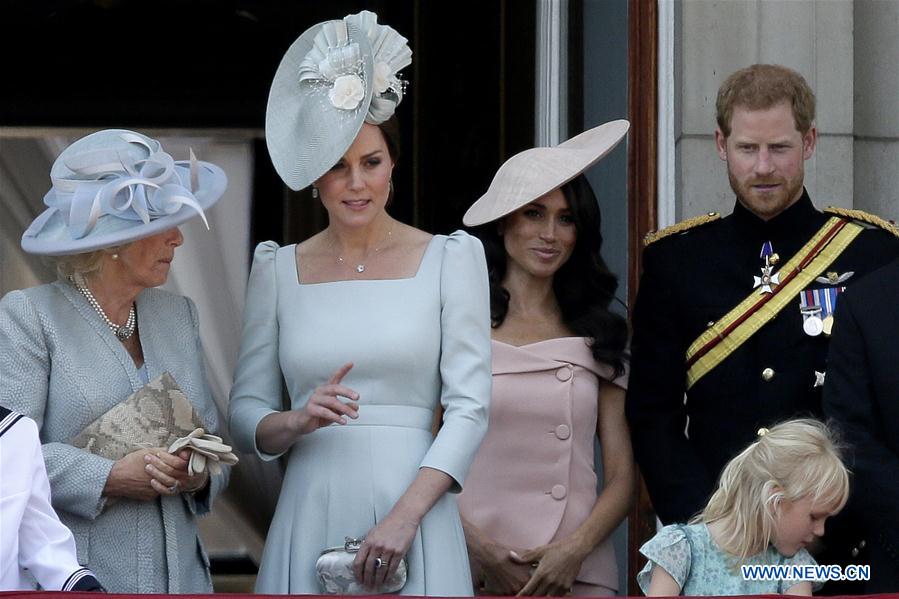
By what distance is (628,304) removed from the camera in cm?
518

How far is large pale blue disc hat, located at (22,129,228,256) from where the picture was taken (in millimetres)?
3856

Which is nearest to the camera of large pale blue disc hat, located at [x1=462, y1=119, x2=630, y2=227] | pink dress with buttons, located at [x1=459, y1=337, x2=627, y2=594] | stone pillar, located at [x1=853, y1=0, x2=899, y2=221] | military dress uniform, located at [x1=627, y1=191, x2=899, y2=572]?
military dress uniform, located at [x1=627, y1=191, x2=899, y2=572]

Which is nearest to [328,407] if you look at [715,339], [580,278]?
[715,339]

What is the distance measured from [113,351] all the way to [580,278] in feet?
4.09

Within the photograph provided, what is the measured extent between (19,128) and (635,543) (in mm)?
3021

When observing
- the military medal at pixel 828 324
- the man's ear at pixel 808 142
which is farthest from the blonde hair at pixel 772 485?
the man's ear at pixel 808 142

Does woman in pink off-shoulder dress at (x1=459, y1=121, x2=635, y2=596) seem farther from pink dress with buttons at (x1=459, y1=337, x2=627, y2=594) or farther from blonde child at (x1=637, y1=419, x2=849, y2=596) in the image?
blonde child at (x1=637, y1=419, x2=849, y2=596)

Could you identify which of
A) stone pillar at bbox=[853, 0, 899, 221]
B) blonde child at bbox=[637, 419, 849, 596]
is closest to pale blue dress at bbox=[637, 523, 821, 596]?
blonde child at bbox=[637, 419, 849, 596]

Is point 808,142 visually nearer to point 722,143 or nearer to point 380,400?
point 722,143

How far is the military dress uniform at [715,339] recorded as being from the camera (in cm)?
414

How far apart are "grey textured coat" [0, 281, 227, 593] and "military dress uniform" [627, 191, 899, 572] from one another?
97cm

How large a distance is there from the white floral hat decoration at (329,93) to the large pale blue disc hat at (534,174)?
0.46 m

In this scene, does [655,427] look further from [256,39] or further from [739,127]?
[256,39]

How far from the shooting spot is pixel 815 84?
519 centimetres
